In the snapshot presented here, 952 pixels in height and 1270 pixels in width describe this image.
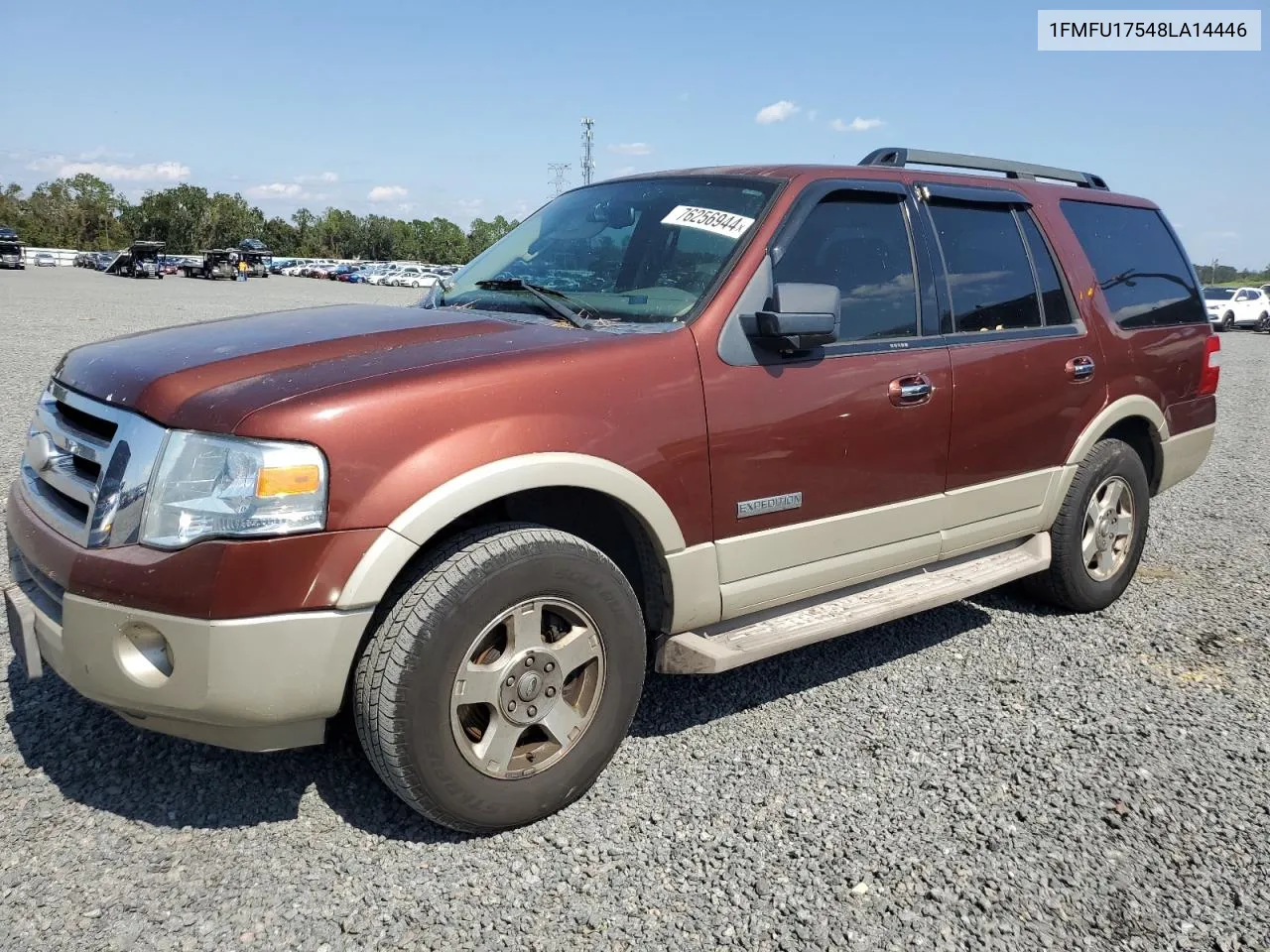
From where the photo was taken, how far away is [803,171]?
3.57 meters

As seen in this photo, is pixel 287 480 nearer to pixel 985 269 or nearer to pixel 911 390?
pixel 911 390

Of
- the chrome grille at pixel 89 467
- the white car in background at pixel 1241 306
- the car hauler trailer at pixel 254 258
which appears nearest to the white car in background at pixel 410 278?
the car hauler trailer at pixel 254 258

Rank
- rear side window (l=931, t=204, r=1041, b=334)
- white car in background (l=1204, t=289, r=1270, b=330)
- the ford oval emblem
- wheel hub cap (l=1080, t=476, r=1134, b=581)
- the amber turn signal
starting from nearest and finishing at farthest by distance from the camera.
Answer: the amber turn signal
the ford oval emblem
rear side window (l=931, t=204, r=1041, b=334)
wheel hub cap (l=1080, t=476, r=1134, b=581)
white car in background (l=1204, t=289, r=1270, b=330)

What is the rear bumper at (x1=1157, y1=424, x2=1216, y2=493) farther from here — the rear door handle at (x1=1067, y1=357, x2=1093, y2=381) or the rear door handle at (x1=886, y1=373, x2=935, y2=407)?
the rear door handle at (x1=886, y1=373, x2=935, y2=407)

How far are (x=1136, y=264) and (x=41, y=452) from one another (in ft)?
16.0

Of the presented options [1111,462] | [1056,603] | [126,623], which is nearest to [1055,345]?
[1111,462]

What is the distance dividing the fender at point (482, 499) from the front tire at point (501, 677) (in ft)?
0.40

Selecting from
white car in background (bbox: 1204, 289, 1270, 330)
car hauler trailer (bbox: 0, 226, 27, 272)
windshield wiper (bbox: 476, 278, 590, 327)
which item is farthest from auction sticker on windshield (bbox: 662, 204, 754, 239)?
car hauler trailer (bbox: 0, 226, 27, 272)

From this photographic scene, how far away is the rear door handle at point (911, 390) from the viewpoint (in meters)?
3.54

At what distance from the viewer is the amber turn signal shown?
2.33 metres

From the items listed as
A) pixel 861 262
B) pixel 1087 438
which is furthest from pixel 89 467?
pixel 1087 438

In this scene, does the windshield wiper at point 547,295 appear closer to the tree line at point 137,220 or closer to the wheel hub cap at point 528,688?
the wheel hub cap at point 528,688

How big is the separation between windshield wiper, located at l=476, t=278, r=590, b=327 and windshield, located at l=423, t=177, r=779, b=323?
0.01 m

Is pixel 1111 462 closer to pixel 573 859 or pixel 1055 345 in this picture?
pixel 1055 345
